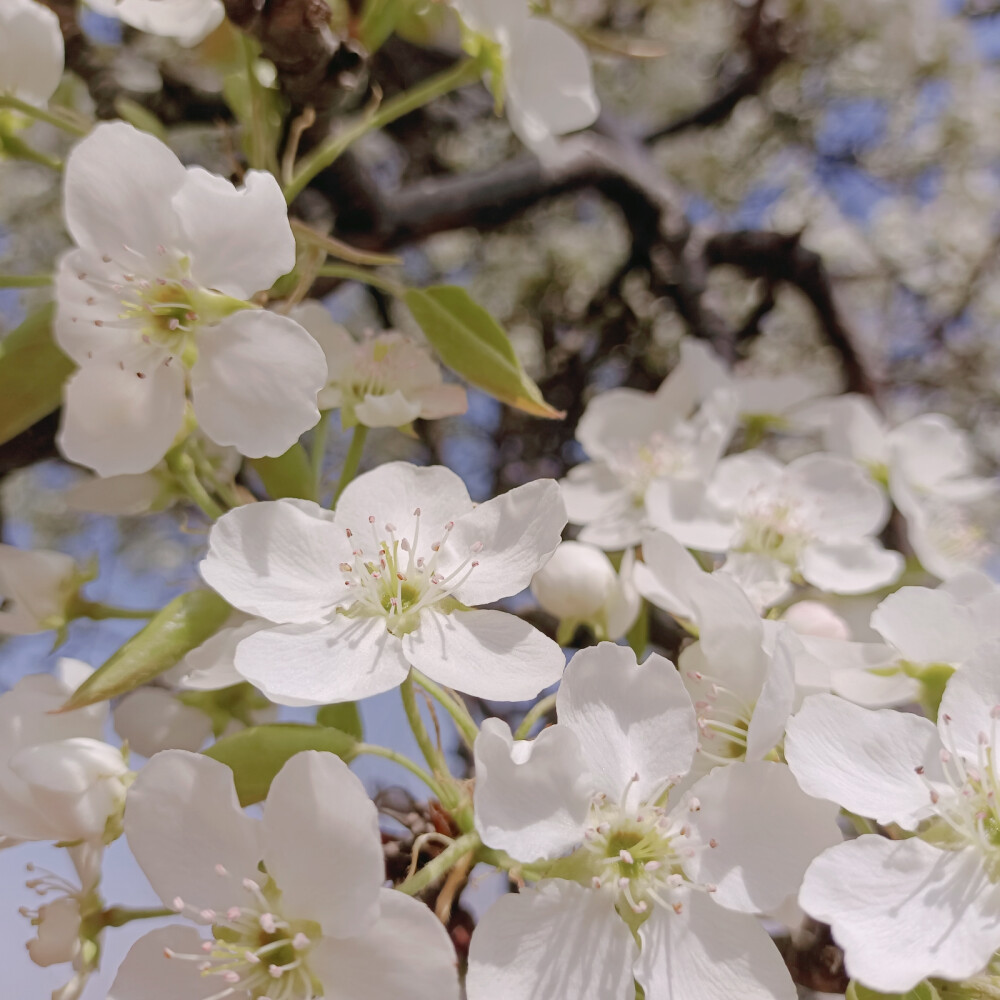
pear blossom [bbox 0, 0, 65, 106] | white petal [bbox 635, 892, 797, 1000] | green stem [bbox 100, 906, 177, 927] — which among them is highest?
pear blossom [bbox 0, 0, 65, 106]

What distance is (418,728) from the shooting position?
1.61 feet

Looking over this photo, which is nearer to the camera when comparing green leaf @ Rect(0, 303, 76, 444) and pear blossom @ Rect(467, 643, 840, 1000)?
pear blossom @ Rect(467, 643, 840, 1000)

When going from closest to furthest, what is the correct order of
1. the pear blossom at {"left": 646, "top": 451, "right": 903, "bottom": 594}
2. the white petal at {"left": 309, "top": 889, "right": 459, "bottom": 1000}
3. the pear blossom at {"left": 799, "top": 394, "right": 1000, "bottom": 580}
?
1. the white petal at {"left": 309, "top": 889, "right": 459, "bottom": 1000}
2. the pear blossom at {"left": 646, "top": 451, "right": 903, "bottom": 594}
3. the pear blossom at {"left": 799, "top": 394, "right": 1000, "bottom": 580}

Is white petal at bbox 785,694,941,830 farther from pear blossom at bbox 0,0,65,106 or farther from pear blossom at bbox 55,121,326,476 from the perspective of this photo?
pear blossom at bbox 0,0,65,106

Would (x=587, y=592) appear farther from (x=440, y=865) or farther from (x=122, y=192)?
(x=122, y=192)

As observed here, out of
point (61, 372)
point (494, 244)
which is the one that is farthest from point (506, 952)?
point (494, 244)

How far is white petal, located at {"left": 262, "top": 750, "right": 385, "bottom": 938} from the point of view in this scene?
0.38 metres

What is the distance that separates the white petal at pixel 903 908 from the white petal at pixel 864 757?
0.02m

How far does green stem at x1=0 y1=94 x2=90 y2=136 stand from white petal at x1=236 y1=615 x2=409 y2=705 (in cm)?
39

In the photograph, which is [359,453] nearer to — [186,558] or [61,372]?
[61,372]

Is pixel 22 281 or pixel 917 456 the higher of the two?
pixel 22 281

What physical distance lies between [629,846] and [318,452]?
14.0 inches

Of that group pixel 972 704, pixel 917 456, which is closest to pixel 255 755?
pixel 972 704

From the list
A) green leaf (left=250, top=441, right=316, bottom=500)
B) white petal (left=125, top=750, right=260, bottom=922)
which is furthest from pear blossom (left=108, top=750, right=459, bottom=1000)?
green leaf (left=250, top=441, right=316, bottom=500)
